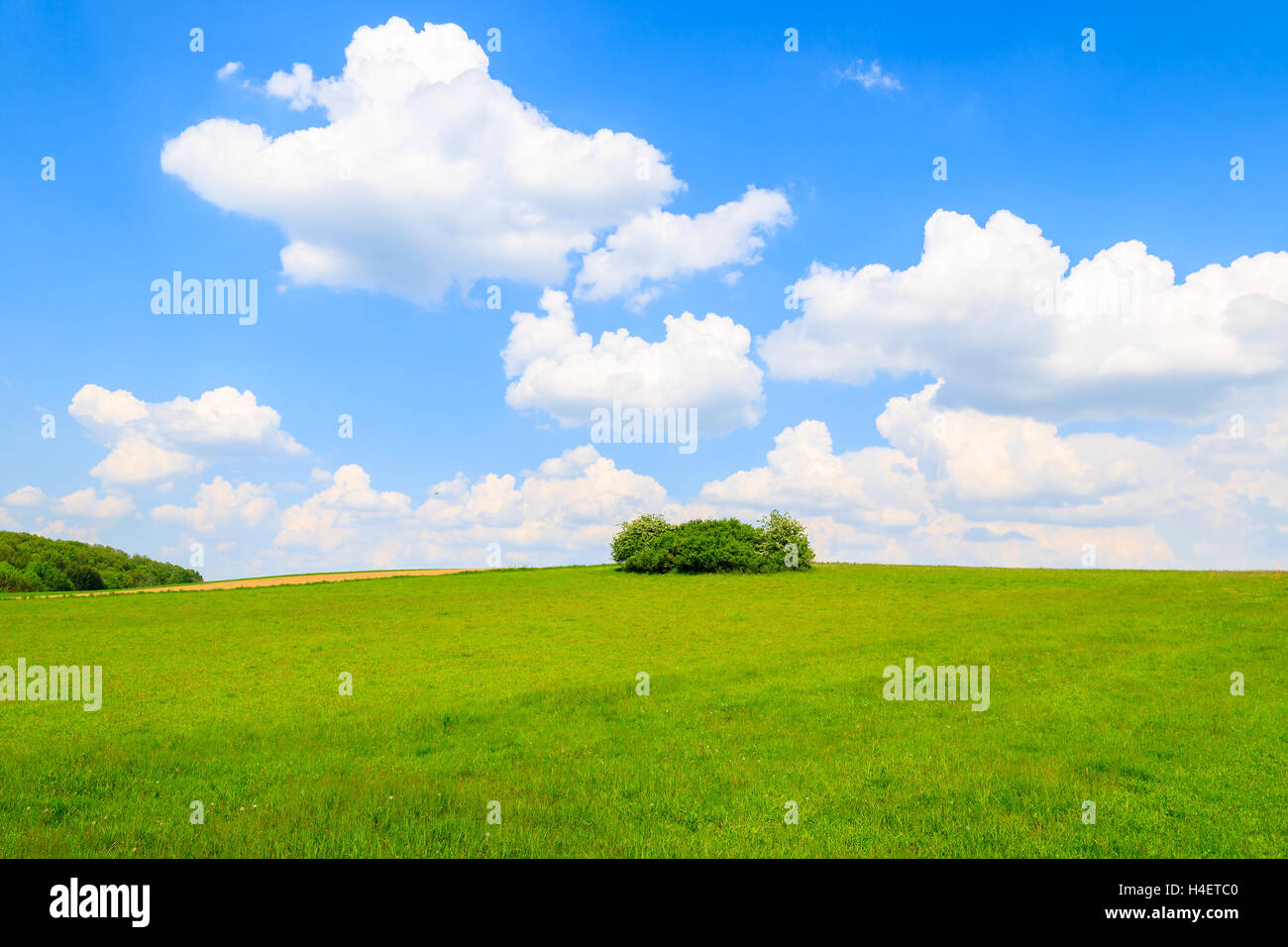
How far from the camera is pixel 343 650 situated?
36969mm

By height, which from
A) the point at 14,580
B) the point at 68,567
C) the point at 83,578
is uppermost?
the point at 68,567

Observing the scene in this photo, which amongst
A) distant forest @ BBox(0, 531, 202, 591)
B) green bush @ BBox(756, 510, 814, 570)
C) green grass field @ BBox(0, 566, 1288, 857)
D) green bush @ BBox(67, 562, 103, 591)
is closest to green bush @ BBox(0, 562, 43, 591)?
distant forest @ BBox(0, 531, 202, 591)

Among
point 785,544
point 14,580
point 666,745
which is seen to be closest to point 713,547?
point 785,544

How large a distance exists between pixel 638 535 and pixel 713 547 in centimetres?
1105

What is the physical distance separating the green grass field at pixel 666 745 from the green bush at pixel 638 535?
46653 millimetres

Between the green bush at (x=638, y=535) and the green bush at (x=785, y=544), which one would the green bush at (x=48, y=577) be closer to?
the green bush at (x=638, y=535)

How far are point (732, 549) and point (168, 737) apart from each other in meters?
68.7

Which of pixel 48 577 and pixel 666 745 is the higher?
pixel 48 577

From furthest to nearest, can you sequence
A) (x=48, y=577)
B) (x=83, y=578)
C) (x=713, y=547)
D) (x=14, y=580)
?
(x=83, y=578)
(x=48, y=577)
(x=14, y=580)
(x=713, y=547)

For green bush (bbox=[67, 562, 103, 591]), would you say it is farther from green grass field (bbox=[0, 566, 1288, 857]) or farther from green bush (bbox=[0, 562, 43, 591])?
green grass field (bbox=[0, 566, 1288, 857])

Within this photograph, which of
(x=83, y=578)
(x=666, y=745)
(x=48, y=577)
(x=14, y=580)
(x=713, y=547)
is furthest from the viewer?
(x=83, y=578)

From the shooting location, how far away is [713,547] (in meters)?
83.4

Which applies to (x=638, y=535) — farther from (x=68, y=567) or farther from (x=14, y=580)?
(x=68, y=567)

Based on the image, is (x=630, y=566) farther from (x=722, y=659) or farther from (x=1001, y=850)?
(x=1001, y=850)
